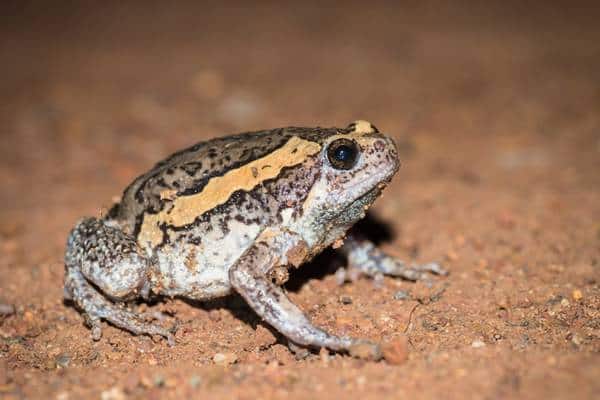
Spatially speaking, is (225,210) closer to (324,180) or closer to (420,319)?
(324,180)

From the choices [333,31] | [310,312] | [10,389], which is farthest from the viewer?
[333,31]

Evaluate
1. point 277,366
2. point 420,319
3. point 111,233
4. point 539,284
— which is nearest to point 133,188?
point 111,233

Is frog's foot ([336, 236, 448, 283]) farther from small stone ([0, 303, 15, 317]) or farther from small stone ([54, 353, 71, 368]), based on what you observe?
small stone ([0, 303, 15, 317])

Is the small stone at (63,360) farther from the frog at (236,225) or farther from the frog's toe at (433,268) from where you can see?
the frog's toe at (433,268)

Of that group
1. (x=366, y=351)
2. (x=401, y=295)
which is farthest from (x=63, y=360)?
(x=401, y=295)

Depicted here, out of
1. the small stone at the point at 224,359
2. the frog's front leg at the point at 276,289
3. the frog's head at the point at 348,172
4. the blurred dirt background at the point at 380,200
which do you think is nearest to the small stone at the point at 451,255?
the blurred dirt background at the point at 380,200
